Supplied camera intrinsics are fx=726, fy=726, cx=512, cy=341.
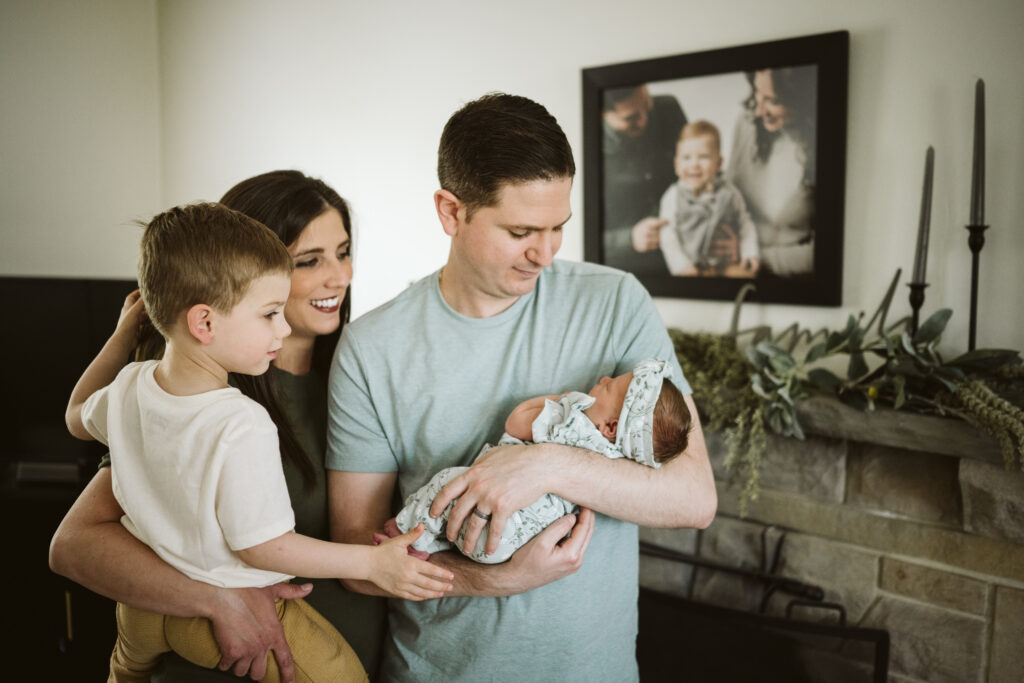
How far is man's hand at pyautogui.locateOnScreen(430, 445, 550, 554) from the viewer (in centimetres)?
117

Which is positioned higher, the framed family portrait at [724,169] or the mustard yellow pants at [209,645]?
the framed family portrait at [724,169]

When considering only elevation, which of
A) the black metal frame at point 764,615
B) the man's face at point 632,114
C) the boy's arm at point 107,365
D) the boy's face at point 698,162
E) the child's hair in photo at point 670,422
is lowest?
the black metal frame at point 764,615

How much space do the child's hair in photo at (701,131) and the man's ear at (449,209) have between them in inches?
47.6

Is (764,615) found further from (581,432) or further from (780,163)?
(780,163)

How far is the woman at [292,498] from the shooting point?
1178 mm

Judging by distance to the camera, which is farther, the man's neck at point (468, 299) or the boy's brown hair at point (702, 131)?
the boy's brown hair at point (702, 131)

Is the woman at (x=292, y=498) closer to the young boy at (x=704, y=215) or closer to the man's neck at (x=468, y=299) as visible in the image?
the man's neck at (x=468, y=299)

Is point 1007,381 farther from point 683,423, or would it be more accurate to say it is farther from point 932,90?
point 683,423

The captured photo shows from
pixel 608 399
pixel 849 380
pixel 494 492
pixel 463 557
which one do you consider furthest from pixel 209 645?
pixel 849 380

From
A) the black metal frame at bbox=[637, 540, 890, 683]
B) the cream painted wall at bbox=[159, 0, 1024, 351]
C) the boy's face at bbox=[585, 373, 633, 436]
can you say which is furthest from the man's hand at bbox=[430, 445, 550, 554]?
the cream painted wall at bbox=[159, 0, 1024, 351]

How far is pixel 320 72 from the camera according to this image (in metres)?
3.35

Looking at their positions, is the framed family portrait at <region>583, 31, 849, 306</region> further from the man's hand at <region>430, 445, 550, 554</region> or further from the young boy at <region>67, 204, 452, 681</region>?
the young boy at <region>67, 204, 452, 681</region>

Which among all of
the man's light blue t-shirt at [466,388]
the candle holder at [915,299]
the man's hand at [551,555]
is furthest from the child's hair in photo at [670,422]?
the candle holder at [915,299]

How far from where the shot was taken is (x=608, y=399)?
4.23 ft
